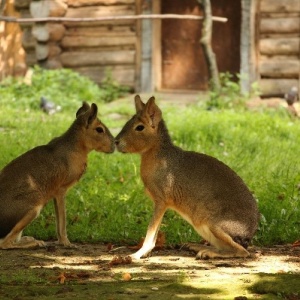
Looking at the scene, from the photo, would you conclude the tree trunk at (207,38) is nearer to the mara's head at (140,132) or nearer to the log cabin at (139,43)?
the log cabin at (139,43)

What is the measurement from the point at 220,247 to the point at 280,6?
1149 cm

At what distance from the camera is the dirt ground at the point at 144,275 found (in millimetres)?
5289

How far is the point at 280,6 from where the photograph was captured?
1762 cm

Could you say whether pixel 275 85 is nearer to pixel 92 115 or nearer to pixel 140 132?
pixel 92 115

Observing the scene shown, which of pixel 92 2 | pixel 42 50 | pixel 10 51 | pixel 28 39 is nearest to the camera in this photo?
pixel 42 50

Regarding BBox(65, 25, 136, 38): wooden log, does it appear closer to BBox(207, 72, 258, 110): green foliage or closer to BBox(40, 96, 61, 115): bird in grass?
BBox(207, 72, 258, 110): green foliage

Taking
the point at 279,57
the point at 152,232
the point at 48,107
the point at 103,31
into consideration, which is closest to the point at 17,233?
the point at 152,232

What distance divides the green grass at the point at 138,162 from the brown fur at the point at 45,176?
2.43 feet

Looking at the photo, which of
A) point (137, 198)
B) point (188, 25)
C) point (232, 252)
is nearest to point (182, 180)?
point (232, 252)

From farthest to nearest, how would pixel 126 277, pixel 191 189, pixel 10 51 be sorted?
pixel 10 51 → pixel 191 189 → pixel 126 277

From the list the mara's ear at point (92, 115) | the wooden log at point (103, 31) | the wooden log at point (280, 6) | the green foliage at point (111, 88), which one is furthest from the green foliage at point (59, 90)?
the mara's ear at point (92, 115)

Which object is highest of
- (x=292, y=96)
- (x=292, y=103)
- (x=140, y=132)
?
(x=140, y=132)

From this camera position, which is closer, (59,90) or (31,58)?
(59,90)

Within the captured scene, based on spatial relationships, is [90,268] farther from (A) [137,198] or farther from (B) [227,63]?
(B) [227,63]
